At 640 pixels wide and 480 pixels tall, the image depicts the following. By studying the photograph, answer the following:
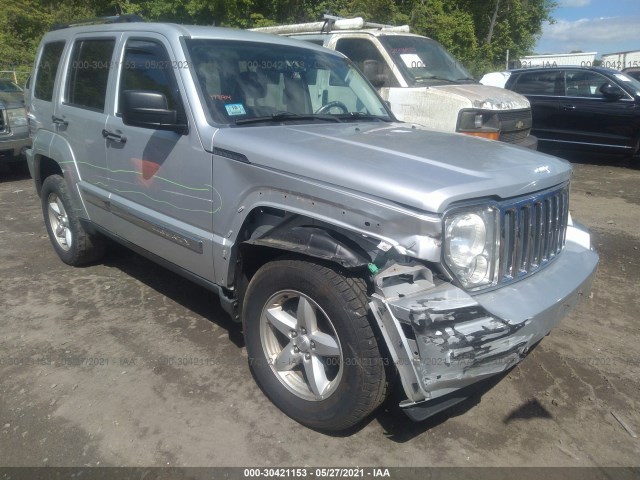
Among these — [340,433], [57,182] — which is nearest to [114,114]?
[57,182]

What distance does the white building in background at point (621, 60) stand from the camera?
92.2ft

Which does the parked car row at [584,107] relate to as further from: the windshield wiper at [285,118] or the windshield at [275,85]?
the windshield wiper at [285,118]

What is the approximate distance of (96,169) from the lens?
4.10 metres

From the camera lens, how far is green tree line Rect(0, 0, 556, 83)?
56.3ft

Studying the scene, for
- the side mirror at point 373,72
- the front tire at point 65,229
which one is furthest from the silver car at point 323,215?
Answer: the side mirror at point 373,72

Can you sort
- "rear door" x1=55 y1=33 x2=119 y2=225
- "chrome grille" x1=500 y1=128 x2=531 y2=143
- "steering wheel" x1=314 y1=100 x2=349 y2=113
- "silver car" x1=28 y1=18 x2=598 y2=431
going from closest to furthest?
"silver car" x1=28 y1=18 x2=598 y2=431 → "steering wheel" x1=314 y1=100 x2=349 y2=113 → "rear door" x1=55 y1=33 x2=119 y2=225 → "chrome grille" x1=500 y1=128 x2=531 y2=143

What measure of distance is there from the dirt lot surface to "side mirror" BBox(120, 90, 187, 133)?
1.51m

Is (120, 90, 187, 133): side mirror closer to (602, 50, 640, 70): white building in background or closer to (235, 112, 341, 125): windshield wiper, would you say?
(235, 112, 341, 125): windshield wiper

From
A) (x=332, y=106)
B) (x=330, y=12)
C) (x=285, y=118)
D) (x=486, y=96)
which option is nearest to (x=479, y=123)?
(x=486, y=96)

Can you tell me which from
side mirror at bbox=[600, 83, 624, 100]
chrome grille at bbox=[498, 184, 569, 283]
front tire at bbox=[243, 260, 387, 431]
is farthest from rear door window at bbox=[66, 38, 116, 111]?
side mirror at bbox=[600, 83, 624, 100]

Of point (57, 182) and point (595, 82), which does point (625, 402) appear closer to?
point (57, 182)

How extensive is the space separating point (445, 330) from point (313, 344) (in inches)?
29.9

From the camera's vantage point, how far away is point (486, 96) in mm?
6629

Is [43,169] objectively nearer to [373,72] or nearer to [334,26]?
[373,72]
